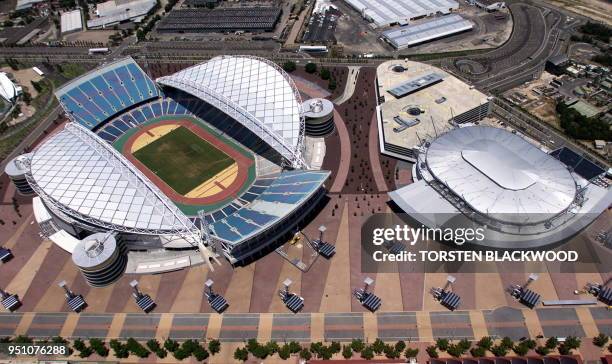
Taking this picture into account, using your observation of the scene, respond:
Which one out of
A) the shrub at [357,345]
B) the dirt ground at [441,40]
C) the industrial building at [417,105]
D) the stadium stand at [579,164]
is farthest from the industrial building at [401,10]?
the shrub at [357,345]

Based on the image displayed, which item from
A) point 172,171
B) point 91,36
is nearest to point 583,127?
point 172,171

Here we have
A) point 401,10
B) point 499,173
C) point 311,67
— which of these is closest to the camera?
point 499,173

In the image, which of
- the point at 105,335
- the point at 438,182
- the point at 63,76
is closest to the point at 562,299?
the point at 438,182

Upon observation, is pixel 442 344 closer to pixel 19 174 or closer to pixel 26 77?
pixel 19 174

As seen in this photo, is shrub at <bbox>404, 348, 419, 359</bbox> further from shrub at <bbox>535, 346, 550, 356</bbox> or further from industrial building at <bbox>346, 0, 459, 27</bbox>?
industrial building at <bbox>346, 0, 459, 27</bbox>

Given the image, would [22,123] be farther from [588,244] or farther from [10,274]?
[588,244]

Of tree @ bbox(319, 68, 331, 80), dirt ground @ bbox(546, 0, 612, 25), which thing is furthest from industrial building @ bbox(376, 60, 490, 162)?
dirt ground @ bbox(546, 0, 612, 25)
